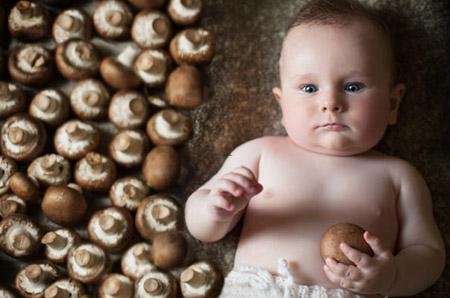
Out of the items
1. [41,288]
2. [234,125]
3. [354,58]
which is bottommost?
[41,288]

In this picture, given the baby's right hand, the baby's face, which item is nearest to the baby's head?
the baby's face

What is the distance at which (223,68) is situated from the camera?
0.95 meters

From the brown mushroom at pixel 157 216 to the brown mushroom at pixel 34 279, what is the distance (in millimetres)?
140

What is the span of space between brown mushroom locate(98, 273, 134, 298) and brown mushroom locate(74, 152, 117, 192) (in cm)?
13

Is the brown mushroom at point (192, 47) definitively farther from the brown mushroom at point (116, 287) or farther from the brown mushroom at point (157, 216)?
the brown mushroom at point (116, 287)

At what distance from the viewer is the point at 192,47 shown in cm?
93

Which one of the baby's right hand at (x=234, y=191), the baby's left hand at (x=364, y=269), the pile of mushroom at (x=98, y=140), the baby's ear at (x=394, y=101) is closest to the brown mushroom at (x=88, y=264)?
the pile of mushroom at (x=98, y=140)

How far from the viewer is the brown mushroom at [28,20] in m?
0.93

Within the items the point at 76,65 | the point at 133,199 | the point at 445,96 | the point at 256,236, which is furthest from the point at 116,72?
the point at 445,96

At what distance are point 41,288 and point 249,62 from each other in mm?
443

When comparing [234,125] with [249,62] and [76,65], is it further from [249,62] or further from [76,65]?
[76,65]

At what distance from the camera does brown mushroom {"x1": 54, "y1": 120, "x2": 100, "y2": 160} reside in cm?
91

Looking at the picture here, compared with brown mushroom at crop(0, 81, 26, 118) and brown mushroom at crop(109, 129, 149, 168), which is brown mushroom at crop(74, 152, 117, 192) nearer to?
brown mushroom at crop(109, 129, 149, 168)

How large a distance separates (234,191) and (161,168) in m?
0.18
